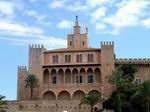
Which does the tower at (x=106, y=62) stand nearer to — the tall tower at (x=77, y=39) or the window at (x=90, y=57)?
the window at (x=90, y=57)

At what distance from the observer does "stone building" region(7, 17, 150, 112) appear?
273ft

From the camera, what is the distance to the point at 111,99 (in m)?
74.8

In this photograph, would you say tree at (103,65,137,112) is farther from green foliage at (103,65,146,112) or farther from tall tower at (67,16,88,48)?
tall tower at (67,16,88,48)

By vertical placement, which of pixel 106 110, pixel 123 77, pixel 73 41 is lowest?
pixel 106 110

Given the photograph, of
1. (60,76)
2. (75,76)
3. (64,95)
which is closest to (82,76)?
(75,76)

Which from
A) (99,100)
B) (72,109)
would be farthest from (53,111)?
(99,100)

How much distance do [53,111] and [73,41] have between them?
18.7 metres

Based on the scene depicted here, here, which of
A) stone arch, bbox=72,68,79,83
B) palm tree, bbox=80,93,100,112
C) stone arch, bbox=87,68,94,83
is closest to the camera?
palm tree, bbox=80,93,100,112

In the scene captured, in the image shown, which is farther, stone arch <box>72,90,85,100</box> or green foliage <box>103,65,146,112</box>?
stone arch <box>72,90,85,100</box>

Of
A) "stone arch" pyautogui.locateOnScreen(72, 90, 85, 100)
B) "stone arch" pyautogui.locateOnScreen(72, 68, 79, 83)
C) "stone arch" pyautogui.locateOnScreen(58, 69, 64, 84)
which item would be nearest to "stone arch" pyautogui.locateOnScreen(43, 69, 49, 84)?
"stone arch" pyautogui.locateOnScreen(58, 69, 64, 84)

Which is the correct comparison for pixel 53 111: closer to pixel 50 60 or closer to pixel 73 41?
pixel 50 60

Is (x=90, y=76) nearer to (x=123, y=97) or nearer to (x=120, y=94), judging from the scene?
(x=123, y=97)

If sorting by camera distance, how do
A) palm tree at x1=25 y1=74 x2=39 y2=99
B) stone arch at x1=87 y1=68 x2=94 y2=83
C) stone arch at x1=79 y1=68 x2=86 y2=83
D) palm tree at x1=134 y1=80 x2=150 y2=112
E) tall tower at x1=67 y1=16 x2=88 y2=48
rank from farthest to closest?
1. tall tower at x1=67 y1=16 x2=88 y2=48
2. stone arch at x1=79 y1=68 x2=86 y2=83
3. stone arch at x1=87 y1=68 x2=94 y2=83
4. palm tree at x1=25 y1=74 x2=39 y2=99
5. palm tree at x1=134 y1=80 x2=150 y2=112

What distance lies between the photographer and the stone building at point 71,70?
83125 millimetres
